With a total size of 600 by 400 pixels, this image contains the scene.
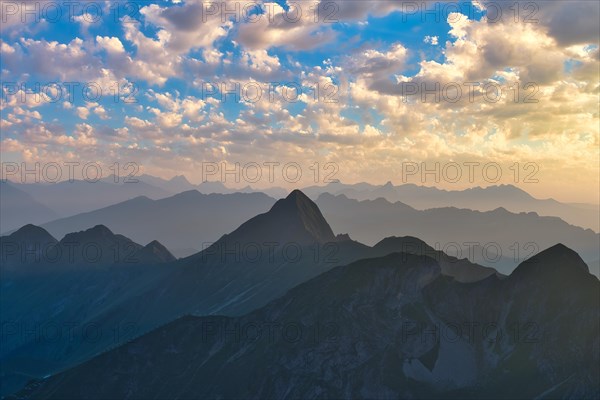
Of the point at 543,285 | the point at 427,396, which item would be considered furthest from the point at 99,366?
the point at 543,285

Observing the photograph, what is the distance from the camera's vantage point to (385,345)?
144125 millimetres

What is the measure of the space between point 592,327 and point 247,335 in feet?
322

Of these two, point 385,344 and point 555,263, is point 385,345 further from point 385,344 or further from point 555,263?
point 555,263

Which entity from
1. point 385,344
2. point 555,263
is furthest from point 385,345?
point 555,263

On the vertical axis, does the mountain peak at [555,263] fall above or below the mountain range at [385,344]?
above

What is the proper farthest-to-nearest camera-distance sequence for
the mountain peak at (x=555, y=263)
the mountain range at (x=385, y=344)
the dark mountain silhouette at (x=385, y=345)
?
the mountain peak at (x=555, y=263)
the mountain range at (x=385, y=344)
the dark mountain silhouette at (x=385, y=345)

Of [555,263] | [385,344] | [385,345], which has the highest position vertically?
[555,263]

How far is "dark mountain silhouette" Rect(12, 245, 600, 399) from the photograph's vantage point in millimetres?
131375

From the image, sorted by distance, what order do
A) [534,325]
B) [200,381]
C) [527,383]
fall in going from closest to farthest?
[527,383] → [534,325] → [200,381]

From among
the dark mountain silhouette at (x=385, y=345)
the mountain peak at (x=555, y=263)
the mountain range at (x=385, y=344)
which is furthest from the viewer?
the mountain peak at (x=555, y=263)

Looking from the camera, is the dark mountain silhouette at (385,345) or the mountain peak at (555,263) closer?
the dark mountain silhouette at (385,345)

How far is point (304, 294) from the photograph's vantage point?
173 meters

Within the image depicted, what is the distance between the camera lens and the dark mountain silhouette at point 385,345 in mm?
131375

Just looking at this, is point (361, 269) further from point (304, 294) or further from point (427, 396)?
point (427, 396)
